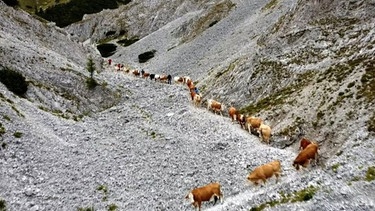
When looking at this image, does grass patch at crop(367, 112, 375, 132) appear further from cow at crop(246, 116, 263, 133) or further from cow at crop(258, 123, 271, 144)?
cow at crop(246, 116, 263, 133)

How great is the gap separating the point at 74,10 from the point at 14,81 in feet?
476

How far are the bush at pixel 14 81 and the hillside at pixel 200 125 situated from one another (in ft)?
2.66

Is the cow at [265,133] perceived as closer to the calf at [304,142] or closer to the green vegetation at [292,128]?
the green vegetation at [292,128]

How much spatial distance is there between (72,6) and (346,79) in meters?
168

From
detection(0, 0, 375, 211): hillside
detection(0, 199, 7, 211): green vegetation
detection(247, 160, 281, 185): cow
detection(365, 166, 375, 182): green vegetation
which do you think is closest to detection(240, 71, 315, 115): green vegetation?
detection(0, 0, 375, 211): hillside

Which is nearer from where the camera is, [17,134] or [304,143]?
[304,143]

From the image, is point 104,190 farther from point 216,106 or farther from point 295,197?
point 216,106

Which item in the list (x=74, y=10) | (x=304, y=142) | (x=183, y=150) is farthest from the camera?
(x=74, y=10)

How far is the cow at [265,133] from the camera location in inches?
1388

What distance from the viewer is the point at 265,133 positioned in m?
35.3

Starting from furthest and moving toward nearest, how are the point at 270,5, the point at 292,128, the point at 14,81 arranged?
1. the point at 270,5
2. the point at 14,81
3. the point at 292,128

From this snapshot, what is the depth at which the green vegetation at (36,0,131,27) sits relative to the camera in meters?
177

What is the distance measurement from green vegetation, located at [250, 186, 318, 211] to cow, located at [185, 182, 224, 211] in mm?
3310

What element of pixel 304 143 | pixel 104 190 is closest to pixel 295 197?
pixel 304 143
